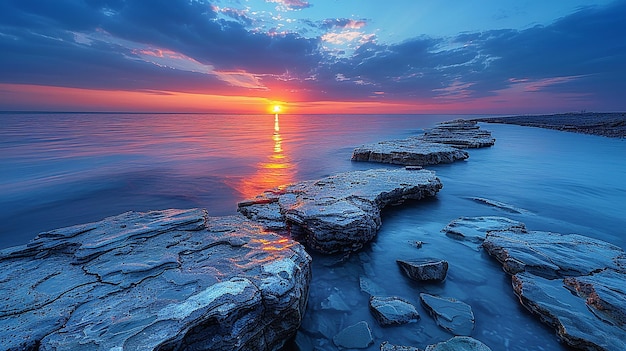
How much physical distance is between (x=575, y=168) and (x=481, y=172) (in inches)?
271

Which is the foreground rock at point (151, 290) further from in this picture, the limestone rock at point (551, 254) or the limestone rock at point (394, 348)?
the limestone rock at point (551, 254)

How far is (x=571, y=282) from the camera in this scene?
4.19 metres

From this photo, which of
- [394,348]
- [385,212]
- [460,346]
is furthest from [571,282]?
[385,212]

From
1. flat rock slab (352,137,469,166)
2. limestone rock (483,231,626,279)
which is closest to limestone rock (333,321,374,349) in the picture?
limestone rock (483,231,626,279)

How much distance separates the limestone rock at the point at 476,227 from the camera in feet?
20.4

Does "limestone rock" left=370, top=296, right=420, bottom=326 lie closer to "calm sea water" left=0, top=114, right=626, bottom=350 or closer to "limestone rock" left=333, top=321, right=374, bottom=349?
"calm sea water" left=0, top=114, right=626, bottom=350

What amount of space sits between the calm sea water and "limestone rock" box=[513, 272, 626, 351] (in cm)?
18

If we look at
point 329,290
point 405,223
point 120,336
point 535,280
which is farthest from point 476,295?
point 120,336

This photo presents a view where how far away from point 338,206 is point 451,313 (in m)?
3.12

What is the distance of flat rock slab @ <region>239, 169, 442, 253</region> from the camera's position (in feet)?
18.4

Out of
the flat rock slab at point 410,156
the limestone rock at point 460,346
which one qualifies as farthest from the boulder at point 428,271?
the flat rock slab at point 410,156

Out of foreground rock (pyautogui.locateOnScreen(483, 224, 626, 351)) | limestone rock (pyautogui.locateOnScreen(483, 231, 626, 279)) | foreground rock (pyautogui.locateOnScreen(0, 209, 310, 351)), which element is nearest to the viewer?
foreground rock (pyautogui.locateOnScreen(0, 209, 310, 351))

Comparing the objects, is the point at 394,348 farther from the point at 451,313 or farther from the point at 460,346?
the point at 451,313

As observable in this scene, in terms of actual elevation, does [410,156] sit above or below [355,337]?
above
